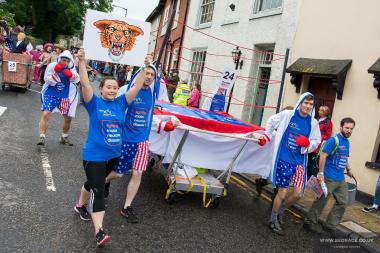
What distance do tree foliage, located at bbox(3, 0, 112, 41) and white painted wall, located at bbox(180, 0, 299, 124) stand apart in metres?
24.7

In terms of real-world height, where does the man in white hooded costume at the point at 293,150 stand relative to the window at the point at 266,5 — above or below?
below

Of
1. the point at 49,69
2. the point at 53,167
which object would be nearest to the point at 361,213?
the point at 53,167

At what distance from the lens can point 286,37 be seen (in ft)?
36.6

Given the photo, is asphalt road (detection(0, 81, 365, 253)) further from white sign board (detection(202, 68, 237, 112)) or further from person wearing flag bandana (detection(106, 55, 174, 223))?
white sign board (detection(202, 68, 237, 112))

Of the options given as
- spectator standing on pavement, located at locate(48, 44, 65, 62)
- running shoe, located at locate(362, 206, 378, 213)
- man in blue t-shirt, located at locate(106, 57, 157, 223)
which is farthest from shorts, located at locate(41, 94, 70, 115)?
running shoe, located at locate(362, 206, 378, 213)

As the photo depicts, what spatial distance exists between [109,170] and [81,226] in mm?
683

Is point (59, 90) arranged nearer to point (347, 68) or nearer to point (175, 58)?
point (347, 68)

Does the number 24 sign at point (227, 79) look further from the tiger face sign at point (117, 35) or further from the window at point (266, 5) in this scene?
the tiger face sign at point (117, 35)

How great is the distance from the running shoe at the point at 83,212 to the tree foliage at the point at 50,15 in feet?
124

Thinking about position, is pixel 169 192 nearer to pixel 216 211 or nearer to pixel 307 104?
pixel 216 211

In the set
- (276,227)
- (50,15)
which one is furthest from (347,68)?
(50,15)

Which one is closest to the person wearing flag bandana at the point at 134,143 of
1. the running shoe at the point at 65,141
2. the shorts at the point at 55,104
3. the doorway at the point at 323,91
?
the shorts at the point at 55,104

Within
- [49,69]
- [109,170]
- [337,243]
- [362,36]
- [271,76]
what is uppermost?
[362,36]

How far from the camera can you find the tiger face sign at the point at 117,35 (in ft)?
14.5
